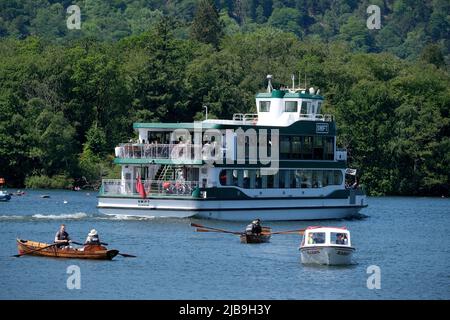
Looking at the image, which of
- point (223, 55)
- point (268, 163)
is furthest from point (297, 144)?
point (223, 55)

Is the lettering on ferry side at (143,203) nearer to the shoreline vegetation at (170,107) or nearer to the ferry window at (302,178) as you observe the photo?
the ferry window at (302,178)

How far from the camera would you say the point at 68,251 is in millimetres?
63531

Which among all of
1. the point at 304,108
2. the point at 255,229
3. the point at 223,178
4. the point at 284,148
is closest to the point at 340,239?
the point at 255,229

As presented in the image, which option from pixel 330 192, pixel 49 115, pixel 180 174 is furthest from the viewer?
pixel 49 115

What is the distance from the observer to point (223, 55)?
14388 cm

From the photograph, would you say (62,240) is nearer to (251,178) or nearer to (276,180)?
(251,178)

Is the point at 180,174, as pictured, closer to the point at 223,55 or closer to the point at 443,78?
the point at 223,55

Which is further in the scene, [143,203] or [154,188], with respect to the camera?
[154,188]

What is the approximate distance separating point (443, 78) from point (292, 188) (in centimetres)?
6793
